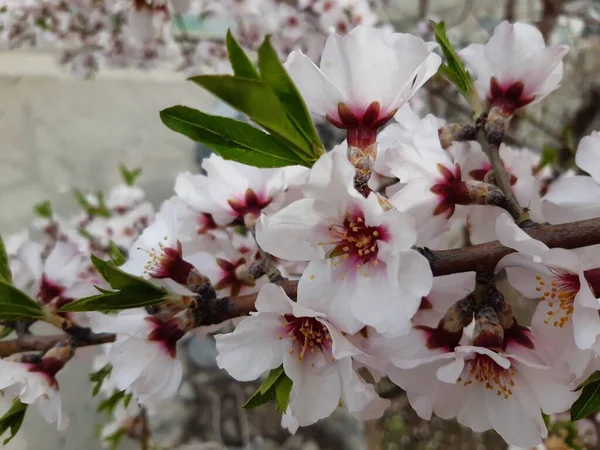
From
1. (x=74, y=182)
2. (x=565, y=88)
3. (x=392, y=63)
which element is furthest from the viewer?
(x=74, y=182)

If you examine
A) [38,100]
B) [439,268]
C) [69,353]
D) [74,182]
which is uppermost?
[439,268]

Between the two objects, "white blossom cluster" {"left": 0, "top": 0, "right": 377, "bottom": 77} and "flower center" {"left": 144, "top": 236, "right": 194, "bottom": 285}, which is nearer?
"flower center" {"left": 144, "top": 236, "right": 194, "bottom": 285}

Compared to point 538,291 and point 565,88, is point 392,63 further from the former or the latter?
point 565,88

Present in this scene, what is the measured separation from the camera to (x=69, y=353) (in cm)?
46

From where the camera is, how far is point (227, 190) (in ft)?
1.52

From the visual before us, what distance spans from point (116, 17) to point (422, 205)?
3.98 feet

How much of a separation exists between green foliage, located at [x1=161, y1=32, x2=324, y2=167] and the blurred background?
0.98 metres

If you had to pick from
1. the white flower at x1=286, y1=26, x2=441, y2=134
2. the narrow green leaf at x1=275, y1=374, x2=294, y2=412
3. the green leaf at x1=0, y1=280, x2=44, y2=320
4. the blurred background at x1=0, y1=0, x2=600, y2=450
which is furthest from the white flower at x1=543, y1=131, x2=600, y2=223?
the blurred background at x1=0, y1=0, x2=600, y2=450

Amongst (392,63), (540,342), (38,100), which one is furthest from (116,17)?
(38,100)

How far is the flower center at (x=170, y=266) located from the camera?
1.49ft

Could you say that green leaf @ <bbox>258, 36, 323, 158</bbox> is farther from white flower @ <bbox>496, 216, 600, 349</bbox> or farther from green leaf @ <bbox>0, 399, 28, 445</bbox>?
green leaf @ <bbox>0, 399, 28, 445</bbox>

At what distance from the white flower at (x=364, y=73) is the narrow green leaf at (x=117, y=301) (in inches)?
7.1

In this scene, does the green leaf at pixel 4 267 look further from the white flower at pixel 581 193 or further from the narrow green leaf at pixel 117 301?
the white flower at pixel 581 193

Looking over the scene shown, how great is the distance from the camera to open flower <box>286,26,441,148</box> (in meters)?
0.33
